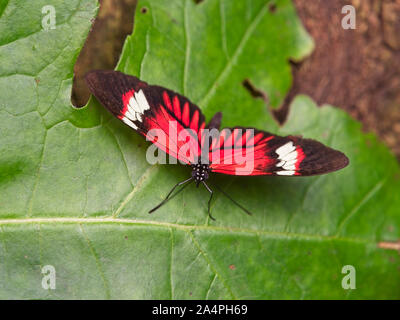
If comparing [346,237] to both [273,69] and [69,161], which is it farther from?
[69,161]

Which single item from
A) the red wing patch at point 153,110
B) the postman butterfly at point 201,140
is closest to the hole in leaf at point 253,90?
the postman butterfly at point 201,140

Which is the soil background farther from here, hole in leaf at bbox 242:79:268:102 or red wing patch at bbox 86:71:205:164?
red wing patch at bbox 86:71:205:164

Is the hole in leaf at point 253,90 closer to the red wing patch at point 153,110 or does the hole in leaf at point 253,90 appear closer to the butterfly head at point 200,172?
the red wing patch at point 153,110

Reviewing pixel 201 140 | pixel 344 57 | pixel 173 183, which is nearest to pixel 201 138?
pixel 201 140

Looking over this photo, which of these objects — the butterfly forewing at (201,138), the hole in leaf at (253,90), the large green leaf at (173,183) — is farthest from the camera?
the hole in leaf at (253,90)

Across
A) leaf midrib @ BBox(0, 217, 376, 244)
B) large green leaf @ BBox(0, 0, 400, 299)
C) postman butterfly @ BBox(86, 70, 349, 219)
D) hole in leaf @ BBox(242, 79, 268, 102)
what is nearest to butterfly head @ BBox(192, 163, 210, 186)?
postman butterfly @ BBox(86, 70, 349, 219)

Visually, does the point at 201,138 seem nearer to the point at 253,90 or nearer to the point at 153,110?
the point at 153,110
